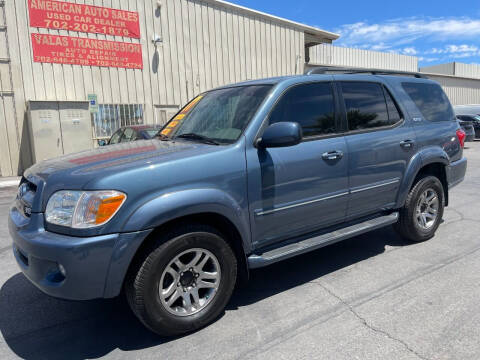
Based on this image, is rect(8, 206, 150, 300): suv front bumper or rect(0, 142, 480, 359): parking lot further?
rect(0, 142, 480, 359): parking lot

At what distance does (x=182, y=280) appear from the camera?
2730 mm

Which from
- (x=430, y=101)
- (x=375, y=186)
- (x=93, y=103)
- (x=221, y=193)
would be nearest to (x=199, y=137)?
(x=221, y=193)

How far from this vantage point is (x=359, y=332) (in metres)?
2.67

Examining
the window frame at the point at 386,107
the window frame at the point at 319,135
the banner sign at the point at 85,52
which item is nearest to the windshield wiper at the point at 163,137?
the window frame at the point at 319,135

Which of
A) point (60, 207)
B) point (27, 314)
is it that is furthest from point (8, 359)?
point (60, 207)

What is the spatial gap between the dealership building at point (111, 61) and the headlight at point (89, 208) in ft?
32.8

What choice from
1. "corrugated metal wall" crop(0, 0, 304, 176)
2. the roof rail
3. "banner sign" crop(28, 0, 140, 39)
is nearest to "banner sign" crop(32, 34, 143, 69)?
"corrugated metal wall" crop(0, 0, 304, 176)

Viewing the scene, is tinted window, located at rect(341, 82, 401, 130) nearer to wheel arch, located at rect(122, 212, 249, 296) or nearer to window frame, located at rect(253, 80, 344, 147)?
window frame, located at rect(253, 80, 344, 147)

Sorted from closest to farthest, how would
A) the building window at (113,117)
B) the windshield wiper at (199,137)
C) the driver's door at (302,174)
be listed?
1. the driver's door at (302,174)
2. the windshield wiper at (199,137)
3. the building window at (113,117)

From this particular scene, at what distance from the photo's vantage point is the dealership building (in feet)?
36.8

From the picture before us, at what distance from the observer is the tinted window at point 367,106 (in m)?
3.69

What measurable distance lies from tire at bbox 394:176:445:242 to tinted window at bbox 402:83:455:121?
30.1 inches

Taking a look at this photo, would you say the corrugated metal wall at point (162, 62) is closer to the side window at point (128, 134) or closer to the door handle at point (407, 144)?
the side window at point (128, 134)

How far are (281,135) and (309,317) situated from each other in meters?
1.40
